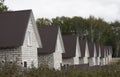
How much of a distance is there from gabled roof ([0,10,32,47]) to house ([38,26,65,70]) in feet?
21.8

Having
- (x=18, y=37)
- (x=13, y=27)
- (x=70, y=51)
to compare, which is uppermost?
(x=13, y=27)

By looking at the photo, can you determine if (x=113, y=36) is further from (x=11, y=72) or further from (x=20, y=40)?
(x=11, y=72)

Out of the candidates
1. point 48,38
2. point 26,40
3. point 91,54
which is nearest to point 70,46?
point 48,38

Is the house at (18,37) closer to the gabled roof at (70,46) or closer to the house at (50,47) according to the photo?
the house at (50,47)

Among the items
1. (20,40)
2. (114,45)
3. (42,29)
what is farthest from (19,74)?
(114,45)

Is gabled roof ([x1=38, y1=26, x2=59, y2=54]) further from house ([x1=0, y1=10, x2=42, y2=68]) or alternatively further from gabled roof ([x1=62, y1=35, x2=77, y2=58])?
gabled roof ([x1=62, y1=35, x2=77, y2=58])

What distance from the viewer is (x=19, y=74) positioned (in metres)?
9.32

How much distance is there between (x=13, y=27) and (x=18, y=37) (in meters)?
1.67

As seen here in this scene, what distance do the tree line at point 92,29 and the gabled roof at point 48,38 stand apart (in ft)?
194

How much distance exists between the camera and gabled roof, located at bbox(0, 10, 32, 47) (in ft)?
94.0

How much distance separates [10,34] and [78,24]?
83262 mm

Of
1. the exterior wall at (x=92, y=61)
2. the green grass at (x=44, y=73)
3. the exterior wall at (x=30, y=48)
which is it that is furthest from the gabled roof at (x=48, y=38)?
the exterior wall at (x=92, y=61)

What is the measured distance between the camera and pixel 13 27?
98.9 ft

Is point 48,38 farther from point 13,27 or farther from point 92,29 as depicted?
point 92,29
